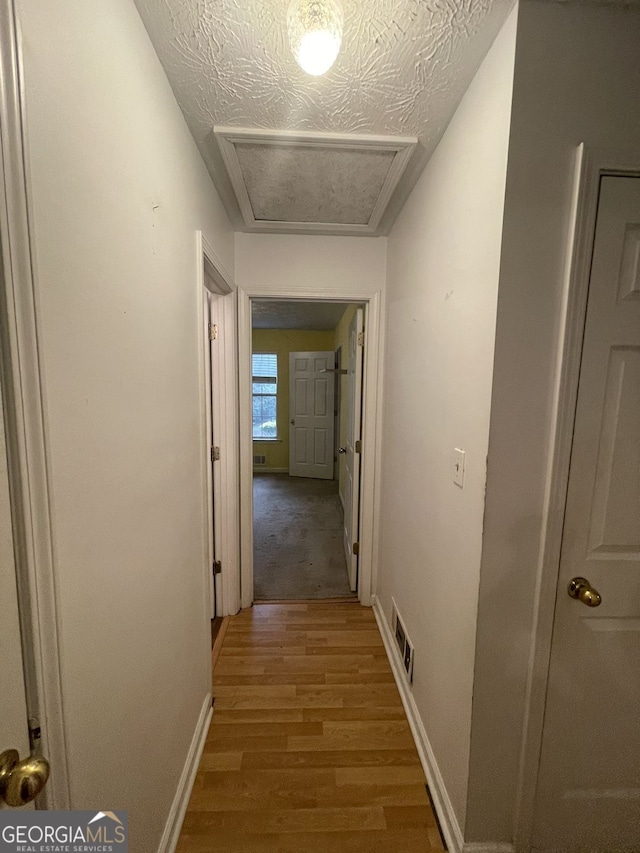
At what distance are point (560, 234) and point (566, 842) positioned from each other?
5.95ft

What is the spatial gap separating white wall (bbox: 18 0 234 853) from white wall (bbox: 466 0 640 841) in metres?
0.93

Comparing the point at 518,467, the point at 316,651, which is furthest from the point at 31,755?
the point at 316,651

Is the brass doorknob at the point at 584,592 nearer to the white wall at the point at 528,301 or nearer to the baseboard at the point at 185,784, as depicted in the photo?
the white wall at the point at 528,301

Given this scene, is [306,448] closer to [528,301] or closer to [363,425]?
[363,425]

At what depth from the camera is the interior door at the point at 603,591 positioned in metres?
0.86

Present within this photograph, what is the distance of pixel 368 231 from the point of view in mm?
1982

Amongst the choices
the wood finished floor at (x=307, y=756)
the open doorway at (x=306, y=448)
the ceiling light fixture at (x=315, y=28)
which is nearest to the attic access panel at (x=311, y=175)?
the ceiling light fixture at (x=315, y=28)

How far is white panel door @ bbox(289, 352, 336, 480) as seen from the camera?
5027 mm

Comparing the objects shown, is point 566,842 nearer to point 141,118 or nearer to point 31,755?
point 31,755

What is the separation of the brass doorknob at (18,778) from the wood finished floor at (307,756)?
3.28ft

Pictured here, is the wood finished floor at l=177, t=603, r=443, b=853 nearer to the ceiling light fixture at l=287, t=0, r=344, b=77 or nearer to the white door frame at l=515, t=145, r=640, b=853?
the white door frame at l=515, t=145, r=640, b=853

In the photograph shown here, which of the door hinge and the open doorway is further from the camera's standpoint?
the open doorway

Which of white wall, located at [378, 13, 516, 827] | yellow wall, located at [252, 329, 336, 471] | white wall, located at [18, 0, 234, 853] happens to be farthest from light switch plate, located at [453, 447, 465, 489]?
yellow wall, located at [252, 329, 336, 471]

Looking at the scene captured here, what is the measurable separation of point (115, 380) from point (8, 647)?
1.65ft
